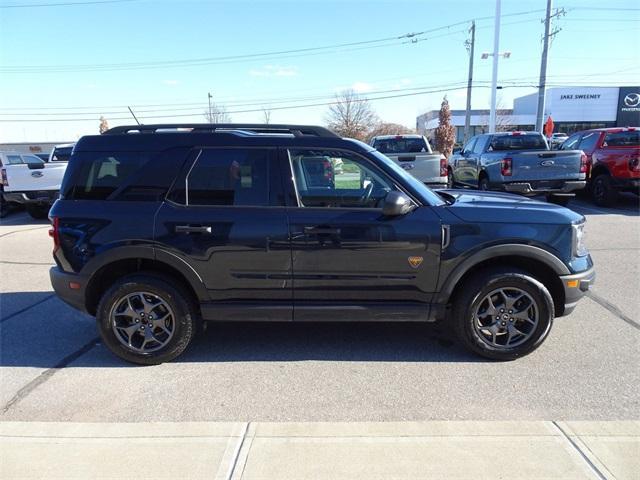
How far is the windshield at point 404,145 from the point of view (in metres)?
12.2

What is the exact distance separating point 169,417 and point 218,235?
1.34m

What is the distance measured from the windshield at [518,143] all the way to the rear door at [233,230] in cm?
942

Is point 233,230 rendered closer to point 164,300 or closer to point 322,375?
point 164,300

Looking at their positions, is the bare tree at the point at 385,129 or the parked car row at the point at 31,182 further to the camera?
the bare tree at the point at 385,129

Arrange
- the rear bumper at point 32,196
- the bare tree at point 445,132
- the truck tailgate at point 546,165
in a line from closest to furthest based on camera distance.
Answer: the truck tailgate at point 546,165
the rear bumper at point 32,196
the bare tree at point 445,132

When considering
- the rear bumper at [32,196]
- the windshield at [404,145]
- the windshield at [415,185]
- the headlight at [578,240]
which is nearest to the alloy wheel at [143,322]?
the windshield at [415,185]

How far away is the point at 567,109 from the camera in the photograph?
6406cm

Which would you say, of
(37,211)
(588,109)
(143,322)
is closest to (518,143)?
(143,322)

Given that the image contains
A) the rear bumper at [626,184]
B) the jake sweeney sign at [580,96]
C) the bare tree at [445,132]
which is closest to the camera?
the rear bumper at [626,184]

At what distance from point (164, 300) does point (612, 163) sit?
1128cm

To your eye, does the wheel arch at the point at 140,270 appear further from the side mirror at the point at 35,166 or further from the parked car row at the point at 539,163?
the side mirror at the point at 35,166

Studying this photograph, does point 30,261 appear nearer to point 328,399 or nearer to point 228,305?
point 228,305

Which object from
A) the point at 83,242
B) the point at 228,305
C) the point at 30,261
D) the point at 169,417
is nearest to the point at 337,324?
the point at 228,305

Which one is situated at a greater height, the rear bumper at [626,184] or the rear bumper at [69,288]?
the rear bumper at [626,184]
